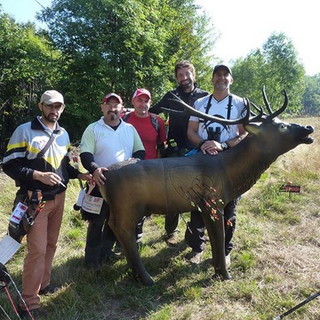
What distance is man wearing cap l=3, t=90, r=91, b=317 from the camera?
3.11 metres

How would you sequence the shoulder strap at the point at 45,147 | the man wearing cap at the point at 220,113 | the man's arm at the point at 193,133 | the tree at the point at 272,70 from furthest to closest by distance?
the tree at the point at 272,70, the man's arm at the point at 193,133, the man wearing cap at the point at 220,113, the shoulder strap at the point at 45,147

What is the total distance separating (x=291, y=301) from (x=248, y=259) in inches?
37.6

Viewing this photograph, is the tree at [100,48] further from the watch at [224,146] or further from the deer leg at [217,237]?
the deer leg at [217,237]

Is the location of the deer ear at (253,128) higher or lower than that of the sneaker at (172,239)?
higher

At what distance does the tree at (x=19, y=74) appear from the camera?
1066 cm

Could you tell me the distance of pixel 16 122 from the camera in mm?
11156

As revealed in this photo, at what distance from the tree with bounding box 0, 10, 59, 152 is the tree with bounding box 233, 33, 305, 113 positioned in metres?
27.2

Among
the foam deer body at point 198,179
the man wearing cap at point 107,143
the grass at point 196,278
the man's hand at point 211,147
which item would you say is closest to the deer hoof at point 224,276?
the grass at point 196,278

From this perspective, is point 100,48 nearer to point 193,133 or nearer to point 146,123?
point 146,123

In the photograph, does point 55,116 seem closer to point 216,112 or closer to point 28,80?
point 216,112

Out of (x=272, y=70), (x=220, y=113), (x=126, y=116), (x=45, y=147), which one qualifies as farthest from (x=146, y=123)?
(x=272, y=70)

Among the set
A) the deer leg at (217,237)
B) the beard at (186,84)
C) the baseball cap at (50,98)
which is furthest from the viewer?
the beard at (186,84)

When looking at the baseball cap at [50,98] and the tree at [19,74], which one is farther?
the tree at [19,74]

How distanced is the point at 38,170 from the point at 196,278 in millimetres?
2227
